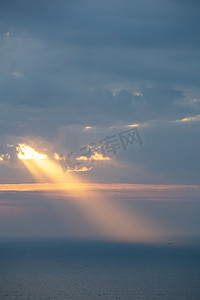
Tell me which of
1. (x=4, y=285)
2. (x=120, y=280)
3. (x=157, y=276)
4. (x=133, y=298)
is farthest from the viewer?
(x=157, y=276)

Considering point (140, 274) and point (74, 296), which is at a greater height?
point (140, 274)

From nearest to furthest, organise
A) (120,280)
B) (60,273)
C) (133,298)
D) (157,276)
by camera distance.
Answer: (133,298)
(120,280)
(157,276)
(60,273)

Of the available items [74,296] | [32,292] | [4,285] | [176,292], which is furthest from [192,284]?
[4,285]

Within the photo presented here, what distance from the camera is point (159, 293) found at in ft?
455

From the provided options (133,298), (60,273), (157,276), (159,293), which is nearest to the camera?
(133,298)

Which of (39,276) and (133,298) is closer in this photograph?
(133,298)

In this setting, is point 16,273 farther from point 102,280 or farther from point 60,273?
point 102,280

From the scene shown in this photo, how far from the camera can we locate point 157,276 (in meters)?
184

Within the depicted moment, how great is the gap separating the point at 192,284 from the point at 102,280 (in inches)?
1564

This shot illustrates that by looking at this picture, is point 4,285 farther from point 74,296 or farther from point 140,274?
point 140,274

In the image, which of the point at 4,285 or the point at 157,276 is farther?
the point at 157,276

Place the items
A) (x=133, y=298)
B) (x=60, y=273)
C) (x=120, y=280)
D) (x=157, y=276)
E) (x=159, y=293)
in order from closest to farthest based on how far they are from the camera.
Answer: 1. (x=133, y=298)
2. (x=159, y=293)
3. (x=120, y=280)
4. (x=157, y=276)
5. (x=60, y=273)

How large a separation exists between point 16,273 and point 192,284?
86.8m

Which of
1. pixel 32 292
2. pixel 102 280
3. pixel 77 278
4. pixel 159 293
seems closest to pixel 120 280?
pixel 102 280
